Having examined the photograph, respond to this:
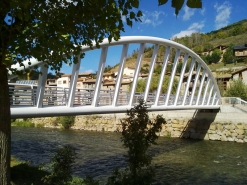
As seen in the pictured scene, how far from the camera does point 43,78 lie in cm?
1113

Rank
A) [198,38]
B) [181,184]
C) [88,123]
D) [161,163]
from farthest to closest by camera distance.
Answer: [198,38], [88,123], [161,163], [181,184]

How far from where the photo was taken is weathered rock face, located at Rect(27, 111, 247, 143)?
27672 millimetres

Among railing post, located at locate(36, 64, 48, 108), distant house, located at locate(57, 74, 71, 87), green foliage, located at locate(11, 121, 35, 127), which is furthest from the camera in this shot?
distant house, located at locate(57, 74, 71, 87)

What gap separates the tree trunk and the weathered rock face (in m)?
18.6

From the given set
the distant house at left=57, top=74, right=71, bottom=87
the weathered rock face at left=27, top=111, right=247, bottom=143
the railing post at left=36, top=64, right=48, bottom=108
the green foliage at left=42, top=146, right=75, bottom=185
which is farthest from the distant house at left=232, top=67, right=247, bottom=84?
the green foliage at left=42, top=146, right=75, bottom=185

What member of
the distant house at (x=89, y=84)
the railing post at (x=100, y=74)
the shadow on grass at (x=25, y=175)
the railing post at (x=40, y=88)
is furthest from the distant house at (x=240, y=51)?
the shadow on grass at (x=25, y=175)

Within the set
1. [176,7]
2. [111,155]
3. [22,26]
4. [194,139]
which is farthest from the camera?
[194,139]

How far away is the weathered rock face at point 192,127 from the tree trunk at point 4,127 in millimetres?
18602

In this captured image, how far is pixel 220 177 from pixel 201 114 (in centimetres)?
1801

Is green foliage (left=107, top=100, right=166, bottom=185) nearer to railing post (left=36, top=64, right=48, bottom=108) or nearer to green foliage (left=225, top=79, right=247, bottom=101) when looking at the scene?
railing post (left=36, top=64, right=48, bottom=108)

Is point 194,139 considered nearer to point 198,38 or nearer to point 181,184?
point 181,184

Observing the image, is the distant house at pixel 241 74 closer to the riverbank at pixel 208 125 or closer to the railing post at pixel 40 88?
the riverbank at pixel 208 125

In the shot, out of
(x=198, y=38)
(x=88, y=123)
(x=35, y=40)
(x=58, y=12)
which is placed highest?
(x=198, y=38)

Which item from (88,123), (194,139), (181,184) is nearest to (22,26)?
(181,184)
